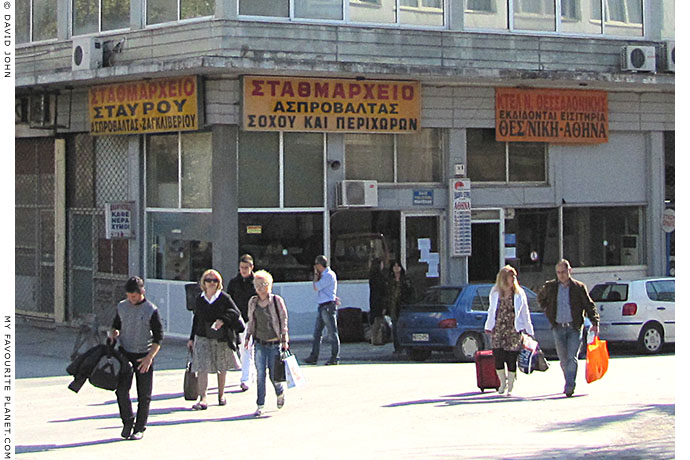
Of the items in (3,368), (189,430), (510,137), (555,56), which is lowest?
(189,430)

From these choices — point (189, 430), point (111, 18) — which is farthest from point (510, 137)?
point (189, 430)

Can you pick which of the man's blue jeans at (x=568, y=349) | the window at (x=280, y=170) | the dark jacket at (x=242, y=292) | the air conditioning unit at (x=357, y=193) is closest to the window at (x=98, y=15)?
the window at (x=280, y=170)

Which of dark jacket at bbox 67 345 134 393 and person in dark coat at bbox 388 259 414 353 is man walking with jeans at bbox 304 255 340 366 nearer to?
person in dark coat at bbox 388 259 414 353

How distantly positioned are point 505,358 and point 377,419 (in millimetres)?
2209

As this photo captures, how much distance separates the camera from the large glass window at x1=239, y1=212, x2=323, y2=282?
1998cm

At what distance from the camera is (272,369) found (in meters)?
12.2

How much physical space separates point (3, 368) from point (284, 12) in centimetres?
1083

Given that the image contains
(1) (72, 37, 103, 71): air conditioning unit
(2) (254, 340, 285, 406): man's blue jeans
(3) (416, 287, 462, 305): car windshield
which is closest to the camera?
(2) (254, 340, 285, 406): man's blue jeans

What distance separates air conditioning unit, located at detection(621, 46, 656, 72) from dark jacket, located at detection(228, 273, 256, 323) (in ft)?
38.8

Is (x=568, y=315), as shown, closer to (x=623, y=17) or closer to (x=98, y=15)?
(x=623, y=17)

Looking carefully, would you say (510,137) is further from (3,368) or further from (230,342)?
(3,368)

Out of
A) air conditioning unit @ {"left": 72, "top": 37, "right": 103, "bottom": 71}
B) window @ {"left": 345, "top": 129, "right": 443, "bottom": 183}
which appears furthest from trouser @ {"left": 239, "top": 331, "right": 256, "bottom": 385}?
air conditioning unit @ {"left": 72, "top": 37, "right": 103, "bottom": 71}

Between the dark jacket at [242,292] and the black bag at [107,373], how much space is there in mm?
3841

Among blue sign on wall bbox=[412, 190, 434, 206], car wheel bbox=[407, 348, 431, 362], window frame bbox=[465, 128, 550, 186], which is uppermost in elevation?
window frame bbox=[465, 128, 550, 186]
